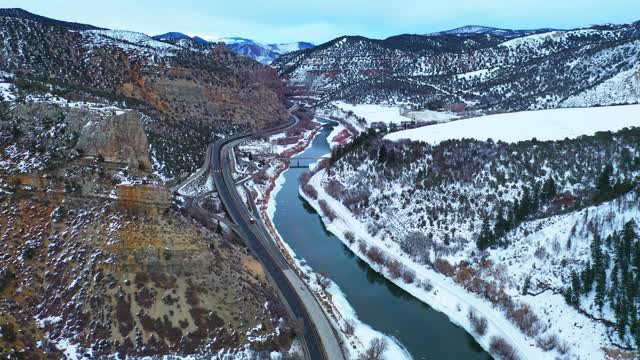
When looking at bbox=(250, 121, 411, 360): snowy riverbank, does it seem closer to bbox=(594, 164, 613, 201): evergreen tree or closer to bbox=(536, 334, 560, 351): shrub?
bbox=(536, 334, 560, 351): shrub

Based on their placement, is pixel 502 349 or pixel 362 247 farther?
pixel 362 247

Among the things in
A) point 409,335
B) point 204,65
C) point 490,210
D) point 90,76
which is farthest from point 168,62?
point 409,335

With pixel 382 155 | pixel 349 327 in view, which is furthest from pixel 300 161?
pixel 349 327

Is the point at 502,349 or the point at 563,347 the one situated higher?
the point at 563,347

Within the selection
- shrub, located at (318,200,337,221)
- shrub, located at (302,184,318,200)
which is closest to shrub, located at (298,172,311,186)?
shrub, located at (302,184,318,200)

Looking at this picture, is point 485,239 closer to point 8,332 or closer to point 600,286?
point 600,286

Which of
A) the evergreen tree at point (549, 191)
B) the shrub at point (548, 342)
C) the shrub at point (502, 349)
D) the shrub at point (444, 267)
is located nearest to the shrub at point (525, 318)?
the shrub at point (548, 342)
